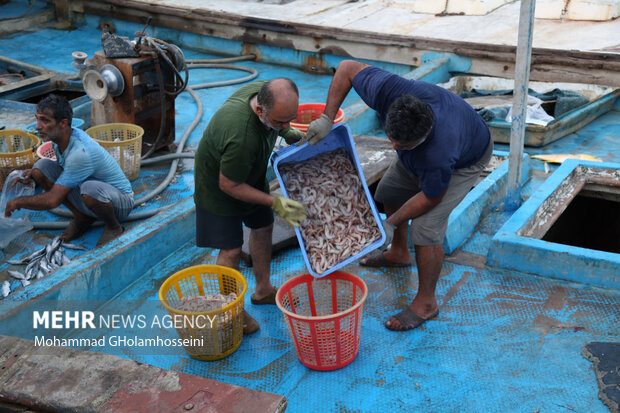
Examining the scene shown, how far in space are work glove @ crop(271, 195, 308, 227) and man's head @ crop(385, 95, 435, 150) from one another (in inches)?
25.7

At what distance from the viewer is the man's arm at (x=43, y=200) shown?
4.39 meters

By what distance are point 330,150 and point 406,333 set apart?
4.20 ft

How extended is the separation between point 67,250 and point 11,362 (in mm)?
2112

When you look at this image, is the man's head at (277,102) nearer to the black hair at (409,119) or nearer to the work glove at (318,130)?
the work glove at (318,130)

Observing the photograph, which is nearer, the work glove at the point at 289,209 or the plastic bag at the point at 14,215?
the work glove at the point at 289,209

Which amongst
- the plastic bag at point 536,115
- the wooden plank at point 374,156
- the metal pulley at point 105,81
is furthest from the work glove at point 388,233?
the plastic bag at point 536,115

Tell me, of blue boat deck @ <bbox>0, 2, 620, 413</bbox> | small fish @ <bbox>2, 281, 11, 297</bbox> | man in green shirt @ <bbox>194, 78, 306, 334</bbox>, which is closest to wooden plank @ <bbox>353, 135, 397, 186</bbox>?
blue boat deck @ <bbox>0, 2, 620, 413</bbox>

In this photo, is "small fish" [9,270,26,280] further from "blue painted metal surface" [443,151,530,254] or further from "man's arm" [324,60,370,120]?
"blue painted metal surface" [443,151,530,254]

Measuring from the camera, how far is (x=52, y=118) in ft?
13.8

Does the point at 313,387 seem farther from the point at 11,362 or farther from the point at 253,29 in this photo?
the point at 253,29

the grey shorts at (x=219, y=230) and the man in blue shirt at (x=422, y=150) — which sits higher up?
the man in blue shirt at (x=422, y=150)

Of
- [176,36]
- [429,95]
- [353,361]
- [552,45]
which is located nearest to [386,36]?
[552,45]

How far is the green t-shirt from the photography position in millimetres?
3080

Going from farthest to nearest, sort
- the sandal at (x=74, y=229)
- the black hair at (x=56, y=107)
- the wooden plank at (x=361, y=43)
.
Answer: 1. the wooden plank at (x=361, y=43)
2. the sandal at (x=74, y=229)
3. the black hair at (x=56, y=107)
